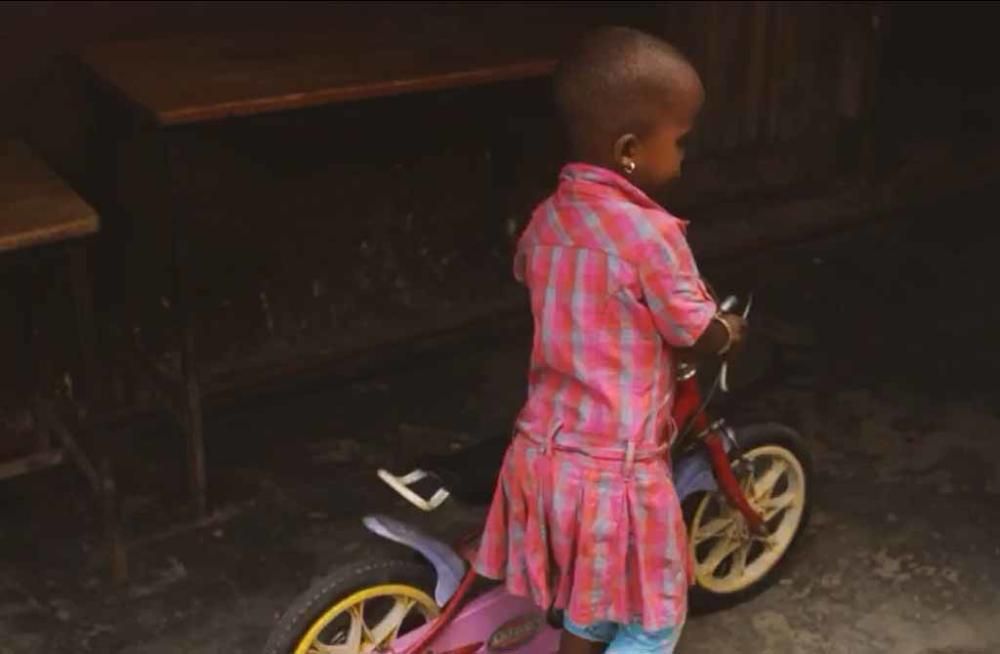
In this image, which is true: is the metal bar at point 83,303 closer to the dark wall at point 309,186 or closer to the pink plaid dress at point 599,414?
the dark wall at point 309,186

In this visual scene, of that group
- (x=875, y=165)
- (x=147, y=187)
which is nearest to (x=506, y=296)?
(x=147, y=187)

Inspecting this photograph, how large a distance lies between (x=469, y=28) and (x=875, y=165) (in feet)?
6.86

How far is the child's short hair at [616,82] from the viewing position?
86.0 inches

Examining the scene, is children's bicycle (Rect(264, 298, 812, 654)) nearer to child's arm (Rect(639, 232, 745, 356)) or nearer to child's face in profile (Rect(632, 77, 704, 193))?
child's arm (Rect(639, 232, 745, 356))

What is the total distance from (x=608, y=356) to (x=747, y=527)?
821mm

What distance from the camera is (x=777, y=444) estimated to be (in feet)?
9.75

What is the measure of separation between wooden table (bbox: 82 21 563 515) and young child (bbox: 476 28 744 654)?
0.80m

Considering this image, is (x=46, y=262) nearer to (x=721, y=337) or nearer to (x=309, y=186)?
(x=309, y=186)

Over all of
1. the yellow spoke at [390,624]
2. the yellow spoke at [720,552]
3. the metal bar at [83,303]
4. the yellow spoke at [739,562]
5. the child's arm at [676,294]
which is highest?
the child's arm at [676,294]

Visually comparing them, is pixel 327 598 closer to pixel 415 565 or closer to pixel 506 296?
pixel 415 565

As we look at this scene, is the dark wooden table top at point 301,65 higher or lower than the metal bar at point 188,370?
higher

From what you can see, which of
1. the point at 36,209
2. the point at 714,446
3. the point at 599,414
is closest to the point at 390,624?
the point at 599,414

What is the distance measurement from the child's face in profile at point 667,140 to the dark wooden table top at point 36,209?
109 centimetres

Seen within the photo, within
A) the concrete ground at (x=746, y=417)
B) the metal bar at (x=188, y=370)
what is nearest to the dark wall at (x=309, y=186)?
the metal bar at (x=188, y=370)
